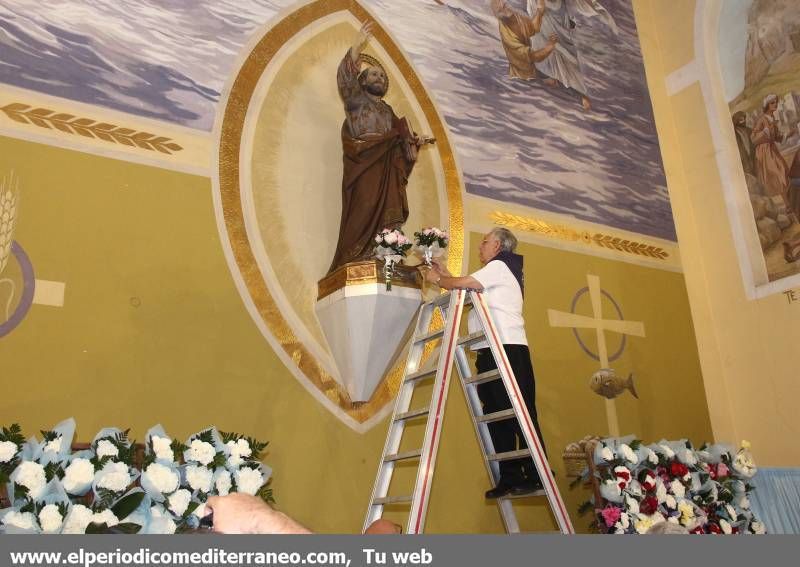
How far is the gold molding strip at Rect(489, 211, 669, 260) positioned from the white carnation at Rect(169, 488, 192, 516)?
374cm

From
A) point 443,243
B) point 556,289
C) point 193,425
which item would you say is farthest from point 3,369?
point 556,289

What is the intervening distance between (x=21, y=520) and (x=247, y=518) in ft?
4.93

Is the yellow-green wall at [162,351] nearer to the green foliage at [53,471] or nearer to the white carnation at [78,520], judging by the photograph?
the green foliage at [53,471]

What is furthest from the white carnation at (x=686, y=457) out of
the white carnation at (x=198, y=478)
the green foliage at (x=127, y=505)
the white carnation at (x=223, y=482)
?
the green foliage at (x=127, y=505)

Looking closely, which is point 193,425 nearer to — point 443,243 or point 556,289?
point 443,243

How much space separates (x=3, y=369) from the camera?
12.4 ft

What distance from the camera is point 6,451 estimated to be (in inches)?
115

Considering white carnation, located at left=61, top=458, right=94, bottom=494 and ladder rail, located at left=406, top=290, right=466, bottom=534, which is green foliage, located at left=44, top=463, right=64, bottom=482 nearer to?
white carnation, located at left=61, top=458, right=94, bottom=494

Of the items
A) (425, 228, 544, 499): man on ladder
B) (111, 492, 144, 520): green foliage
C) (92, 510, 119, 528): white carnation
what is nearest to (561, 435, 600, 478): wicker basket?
(425, 228, 544, 499): man on ladder

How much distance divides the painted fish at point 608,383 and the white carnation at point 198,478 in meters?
3.79

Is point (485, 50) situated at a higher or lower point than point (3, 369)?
higher

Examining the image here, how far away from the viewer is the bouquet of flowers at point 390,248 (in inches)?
185

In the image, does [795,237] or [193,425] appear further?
[795,237]

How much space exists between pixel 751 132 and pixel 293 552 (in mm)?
7131
